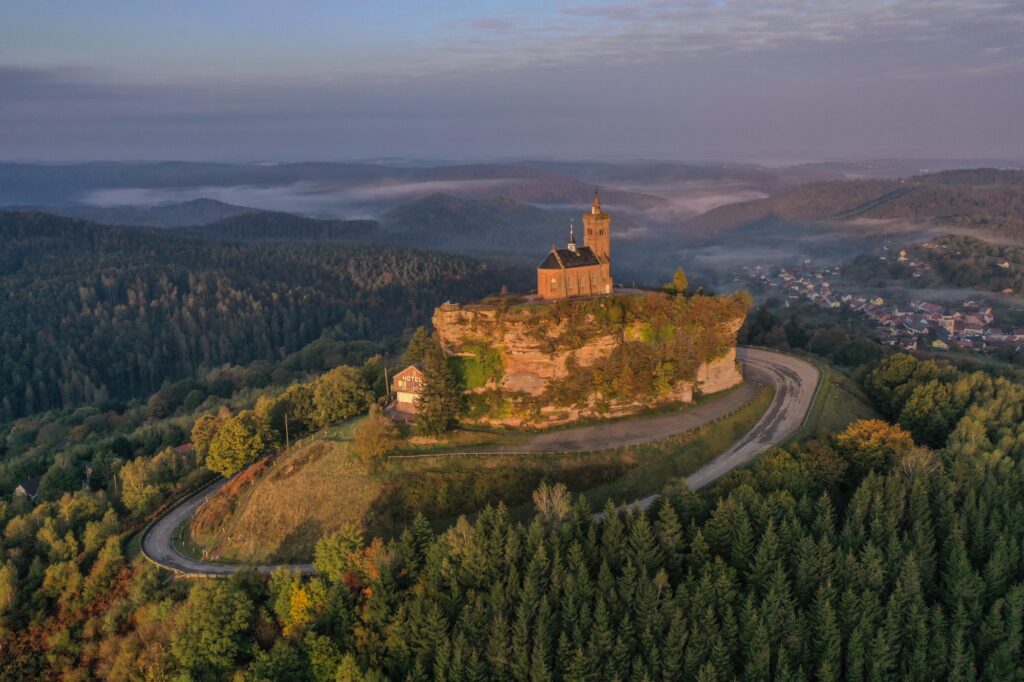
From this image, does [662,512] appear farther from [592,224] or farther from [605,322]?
[592,224]

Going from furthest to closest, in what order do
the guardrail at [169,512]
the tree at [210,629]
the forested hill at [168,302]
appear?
1. the forested hill at [168,302]
2. the guardrail at [169,512]
3. the tree at [210,629]

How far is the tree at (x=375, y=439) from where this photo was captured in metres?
51.3

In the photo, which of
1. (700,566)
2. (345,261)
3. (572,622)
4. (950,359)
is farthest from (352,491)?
(345,261)

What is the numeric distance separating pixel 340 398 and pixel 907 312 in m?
101

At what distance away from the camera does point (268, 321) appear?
160 metres

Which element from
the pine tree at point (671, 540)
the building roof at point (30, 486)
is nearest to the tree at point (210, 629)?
the pine tree at point (671, 540)

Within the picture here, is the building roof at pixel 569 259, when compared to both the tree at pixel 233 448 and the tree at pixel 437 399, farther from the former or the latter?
the tree at pixel 233 448

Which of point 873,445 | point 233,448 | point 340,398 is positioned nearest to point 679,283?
point 873,445

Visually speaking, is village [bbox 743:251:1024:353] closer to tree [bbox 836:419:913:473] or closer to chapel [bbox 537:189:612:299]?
tree [bbox 836:419:913:473]

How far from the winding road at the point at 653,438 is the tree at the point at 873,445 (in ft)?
→ 14.9

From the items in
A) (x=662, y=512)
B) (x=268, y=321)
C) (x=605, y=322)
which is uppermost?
(x=605, y=322)

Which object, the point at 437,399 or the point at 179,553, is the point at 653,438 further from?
the point at 179,553

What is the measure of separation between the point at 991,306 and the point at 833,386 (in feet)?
272

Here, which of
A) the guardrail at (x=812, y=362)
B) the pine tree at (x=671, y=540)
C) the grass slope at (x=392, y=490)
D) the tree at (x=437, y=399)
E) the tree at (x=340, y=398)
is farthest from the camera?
the tree at (x=340, y=398)
